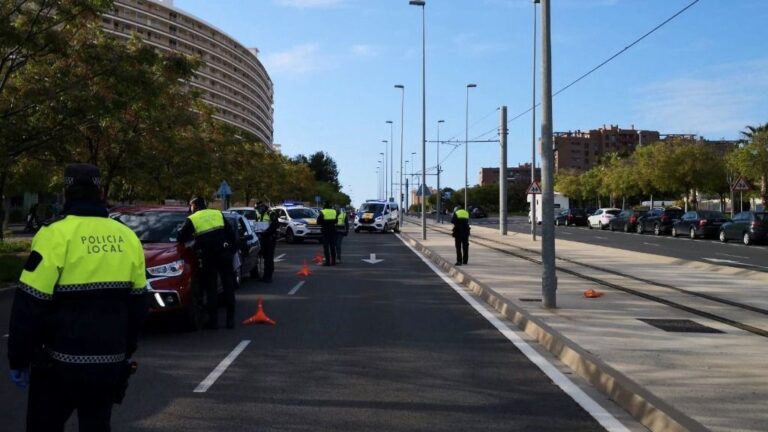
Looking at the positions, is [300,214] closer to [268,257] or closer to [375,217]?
[375,217]

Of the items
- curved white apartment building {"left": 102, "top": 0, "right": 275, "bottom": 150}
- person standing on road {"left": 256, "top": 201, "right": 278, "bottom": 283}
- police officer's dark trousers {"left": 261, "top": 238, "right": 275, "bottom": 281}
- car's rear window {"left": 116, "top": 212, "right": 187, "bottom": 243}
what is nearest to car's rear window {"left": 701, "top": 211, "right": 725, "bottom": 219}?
person standing on road {"left": 256, "top": 201, "right": 278, "bottom": 283}

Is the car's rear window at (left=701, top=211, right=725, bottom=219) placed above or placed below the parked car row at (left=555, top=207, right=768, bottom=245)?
above

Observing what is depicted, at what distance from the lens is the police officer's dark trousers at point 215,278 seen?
31.8 feet

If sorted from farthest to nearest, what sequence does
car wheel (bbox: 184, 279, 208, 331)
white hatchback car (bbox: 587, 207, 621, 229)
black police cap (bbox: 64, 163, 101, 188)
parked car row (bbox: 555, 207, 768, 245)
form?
white hatchback car (bbox: 587, 207, 621, 229)
parked car row (bbox: 555, 207, 768, 245)
car wheel (bbox: 184, 279, 208, 331)
black police cap (bbox: 64, 163, 101, 188)

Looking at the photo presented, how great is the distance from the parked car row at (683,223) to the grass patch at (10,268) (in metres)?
28.7

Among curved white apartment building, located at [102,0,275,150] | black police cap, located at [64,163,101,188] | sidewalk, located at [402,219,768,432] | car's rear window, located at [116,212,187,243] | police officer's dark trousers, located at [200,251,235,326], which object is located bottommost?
sidewalk, located at [402,219,768,432]

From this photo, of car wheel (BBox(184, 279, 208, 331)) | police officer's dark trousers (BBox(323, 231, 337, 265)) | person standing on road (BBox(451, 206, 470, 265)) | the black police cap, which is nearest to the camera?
the black police cap

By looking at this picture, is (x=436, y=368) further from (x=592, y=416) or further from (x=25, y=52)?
(x=25, y=52)

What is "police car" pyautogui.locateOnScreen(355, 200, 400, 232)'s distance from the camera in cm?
4575

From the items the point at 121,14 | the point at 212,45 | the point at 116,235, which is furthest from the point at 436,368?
the point at 212,45

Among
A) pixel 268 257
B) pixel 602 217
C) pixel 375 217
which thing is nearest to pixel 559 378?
pixel 268 257

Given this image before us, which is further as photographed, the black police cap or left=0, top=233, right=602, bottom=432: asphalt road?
left=0, top=233, right=602, bottom=432: asphalt road

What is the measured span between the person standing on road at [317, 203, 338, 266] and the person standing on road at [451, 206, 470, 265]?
3.33 meters

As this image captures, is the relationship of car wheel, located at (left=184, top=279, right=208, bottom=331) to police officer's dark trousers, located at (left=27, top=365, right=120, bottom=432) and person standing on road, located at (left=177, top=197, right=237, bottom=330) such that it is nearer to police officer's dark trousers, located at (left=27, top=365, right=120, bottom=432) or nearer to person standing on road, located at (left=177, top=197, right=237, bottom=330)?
person standing on road, located at (left=177, top=197, right=237, bottom=330)
